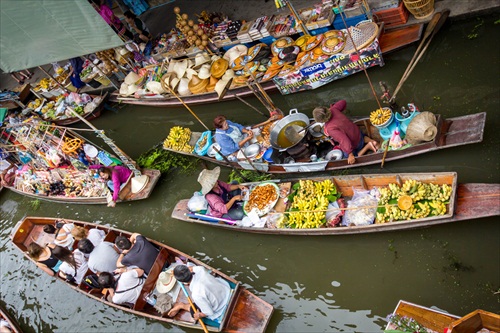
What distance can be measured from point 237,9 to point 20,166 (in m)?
8.10

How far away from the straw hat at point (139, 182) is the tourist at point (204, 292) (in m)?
3.40

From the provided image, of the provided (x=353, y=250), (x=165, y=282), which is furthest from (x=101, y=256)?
(x=353, y=250)

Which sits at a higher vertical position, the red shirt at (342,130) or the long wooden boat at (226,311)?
the red shirt at (342,130)

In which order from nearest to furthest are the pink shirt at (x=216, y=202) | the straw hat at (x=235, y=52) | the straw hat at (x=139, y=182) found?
1. the pink shirt at (x=216, y=202)
2. the straw hat at (x=139, y=182)
3. the straw hat at (x=235, y=52)

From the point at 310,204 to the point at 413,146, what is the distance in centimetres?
202

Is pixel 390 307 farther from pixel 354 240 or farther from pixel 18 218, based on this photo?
pixel 18 218

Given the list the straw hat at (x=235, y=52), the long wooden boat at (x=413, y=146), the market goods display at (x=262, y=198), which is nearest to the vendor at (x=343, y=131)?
the long wooden boat at (x=413, y=146)

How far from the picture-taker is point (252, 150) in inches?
352

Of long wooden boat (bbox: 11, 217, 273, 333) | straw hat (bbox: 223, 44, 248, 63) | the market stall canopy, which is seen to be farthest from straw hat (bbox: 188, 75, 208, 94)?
long wooden boat (bbox: 11, 217, 273, 333)

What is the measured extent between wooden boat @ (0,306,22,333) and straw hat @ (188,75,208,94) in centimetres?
674

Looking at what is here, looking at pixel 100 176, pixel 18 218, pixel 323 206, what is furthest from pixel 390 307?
pixel 18 218

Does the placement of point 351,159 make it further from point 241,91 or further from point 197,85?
point 197,85

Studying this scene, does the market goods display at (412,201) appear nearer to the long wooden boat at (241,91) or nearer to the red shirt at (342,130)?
the red shirt at (342,130)

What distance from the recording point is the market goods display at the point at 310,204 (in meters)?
7.29
